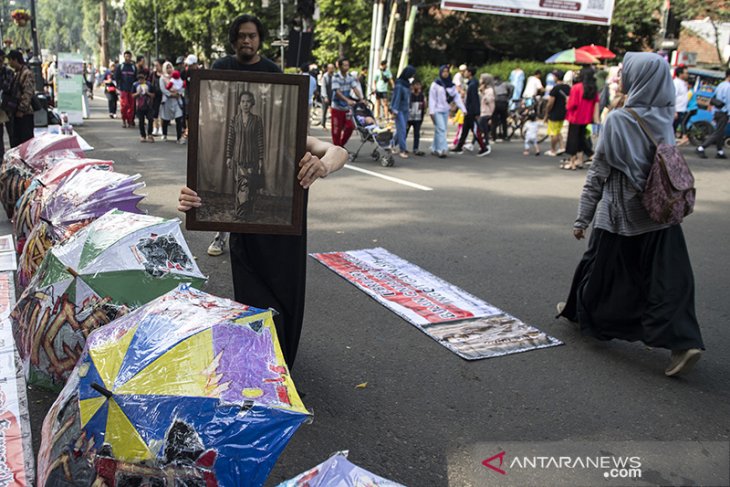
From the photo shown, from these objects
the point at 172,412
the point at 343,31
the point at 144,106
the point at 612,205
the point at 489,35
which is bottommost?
the point at 172,412

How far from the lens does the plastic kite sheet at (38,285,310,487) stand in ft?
7.68

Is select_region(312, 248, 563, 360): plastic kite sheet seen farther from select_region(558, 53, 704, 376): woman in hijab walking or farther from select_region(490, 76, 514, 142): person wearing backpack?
select_region(490, 76, 514, 142): person wearing backpack

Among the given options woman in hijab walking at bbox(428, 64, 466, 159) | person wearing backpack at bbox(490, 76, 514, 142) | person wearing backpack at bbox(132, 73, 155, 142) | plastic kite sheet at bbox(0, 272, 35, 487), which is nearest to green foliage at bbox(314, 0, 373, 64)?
person wearing backpack at bbox(490, 76, 514, 142)

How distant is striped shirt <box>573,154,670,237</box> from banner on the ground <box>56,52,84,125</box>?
17031mm

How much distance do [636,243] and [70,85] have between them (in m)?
17.9

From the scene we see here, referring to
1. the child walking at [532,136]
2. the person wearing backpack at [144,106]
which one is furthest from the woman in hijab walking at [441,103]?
the person wearing backpack at [144,106]

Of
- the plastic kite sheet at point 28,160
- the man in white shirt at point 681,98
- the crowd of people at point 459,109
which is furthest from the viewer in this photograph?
the man in white shirt at point 681,98

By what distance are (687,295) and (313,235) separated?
4.14 metres

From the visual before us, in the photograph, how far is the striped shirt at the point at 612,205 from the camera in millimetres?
4430

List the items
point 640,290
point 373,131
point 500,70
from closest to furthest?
point 640,290
point 373,131
point 500,70

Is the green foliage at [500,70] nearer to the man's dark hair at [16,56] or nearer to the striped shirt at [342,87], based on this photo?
the striped shirt at [342,87]

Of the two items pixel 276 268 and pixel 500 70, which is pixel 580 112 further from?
pixel 500 70

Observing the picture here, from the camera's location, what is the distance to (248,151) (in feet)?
11.1

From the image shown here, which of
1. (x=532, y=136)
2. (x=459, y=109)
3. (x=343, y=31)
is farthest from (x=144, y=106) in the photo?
(x=343, y=31)
